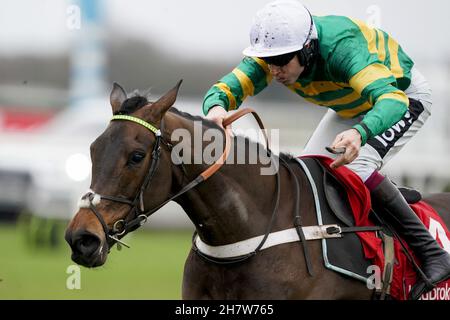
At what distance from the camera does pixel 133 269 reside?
36.8 feet

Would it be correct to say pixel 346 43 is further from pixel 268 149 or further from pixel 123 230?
pixel 123 230

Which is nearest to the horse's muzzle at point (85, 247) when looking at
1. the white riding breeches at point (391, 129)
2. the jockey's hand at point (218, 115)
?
the jockey's hand at point (218, 115)

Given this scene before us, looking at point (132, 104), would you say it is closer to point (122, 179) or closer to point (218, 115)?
point (122, 179)

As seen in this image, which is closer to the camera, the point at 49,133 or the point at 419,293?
the point at 419,293

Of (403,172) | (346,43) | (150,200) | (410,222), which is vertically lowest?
(403,172)

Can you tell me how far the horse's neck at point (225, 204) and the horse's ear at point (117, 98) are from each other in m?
0.31

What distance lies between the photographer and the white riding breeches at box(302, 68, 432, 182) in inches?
187

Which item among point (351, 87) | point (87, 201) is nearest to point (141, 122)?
point (87, 201)

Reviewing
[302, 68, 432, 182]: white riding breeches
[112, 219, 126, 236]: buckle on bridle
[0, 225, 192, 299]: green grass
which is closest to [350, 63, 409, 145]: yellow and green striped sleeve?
[302, 68, 432, 182]: white riding breeches

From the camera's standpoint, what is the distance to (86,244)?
12.0 ft

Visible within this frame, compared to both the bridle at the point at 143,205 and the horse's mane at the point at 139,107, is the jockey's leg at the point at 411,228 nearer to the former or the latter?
the bridle at the point at 143,205

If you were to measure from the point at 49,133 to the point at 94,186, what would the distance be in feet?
53.8

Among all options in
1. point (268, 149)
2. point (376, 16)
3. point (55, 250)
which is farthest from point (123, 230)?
point (55, 250)

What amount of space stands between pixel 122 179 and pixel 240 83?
4.57 ft
